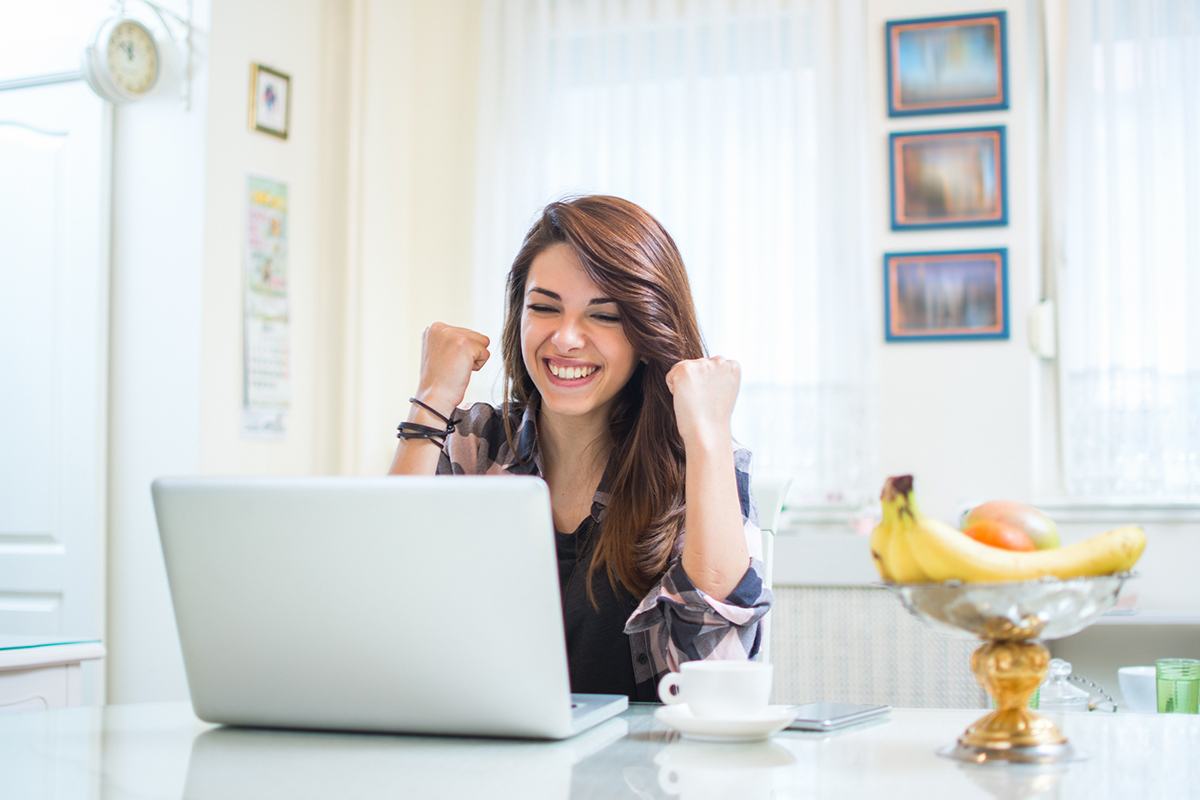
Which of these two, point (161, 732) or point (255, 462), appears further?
point (255, 462)

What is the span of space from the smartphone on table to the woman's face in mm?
590

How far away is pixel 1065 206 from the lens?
351cm

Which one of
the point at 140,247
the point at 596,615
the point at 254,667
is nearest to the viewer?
the point at 254,667

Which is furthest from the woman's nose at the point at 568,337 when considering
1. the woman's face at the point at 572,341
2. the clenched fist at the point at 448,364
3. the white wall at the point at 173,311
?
the white wall at the point at 173,311

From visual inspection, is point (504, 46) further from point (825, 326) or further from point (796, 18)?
point (825, 326)

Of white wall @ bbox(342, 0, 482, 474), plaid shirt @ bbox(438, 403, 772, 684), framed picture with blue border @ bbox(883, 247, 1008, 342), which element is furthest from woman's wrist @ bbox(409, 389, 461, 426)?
framed picture with blue border @ bbox(883, 247, 1008, 342)

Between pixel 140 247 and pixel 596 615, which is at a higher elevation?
pixel 140 247

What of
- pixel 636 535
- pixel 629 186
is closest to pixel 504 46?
pixel 629 186

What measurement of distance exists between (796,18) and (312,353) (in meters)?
1.68

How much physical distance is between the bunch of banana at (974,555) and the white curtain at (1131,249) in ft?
8.80

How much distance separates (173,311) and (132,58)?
0.64 m

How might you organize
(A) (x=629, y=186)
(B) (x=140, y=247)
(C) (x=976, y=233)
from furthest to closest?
1. (A) (x=629, y=186)
2. (C) (x=976, y=233)
3. (B) (x=140, y=247)

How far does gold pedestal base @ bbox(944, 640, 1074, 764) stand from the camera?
0.92 metres

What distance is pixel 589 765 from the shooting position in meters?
0.92
